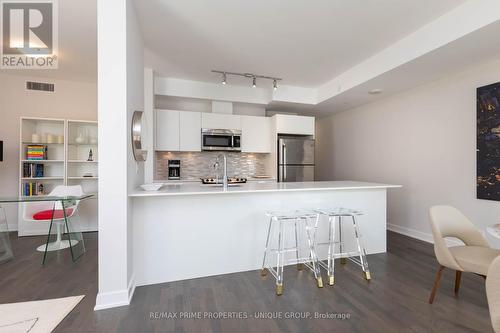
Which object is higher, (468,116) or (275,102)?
(275,102)

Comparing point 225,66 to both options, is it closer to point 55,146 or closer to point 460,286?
point 55,146

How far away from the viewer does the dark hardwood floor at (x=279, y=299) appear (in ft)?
5.75

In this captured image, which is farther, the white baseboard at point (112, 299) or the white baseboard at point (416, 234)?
the white baseboard at point (416, 234)

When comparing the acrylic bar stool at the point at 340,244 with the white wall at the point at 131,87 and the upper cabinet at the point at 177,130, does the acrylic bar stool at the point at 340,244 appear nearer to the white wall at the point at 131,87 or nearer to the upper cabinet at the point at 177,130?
the white wall at the point at 131,87

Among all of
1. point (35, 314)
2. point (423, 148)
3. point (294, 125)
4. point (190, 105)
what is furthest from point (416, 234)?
point (35, 314)

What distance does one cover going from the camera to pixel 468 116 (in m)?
3.16

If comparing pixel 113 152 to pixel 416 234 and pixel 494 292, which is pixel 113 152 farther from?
pixel 416 234

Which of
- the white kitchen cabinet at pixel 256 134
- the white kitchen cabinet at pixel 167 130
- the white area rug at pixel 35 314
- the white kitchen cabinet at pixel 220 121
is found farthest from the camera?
the white kitchen cabinet at pixel 256 134

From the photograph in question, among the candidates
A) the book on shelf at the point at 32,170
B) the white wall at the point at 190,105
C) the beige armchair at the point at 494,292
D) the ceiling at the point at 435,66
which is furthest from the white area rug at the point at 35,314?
the ceiling at the point at 435,66

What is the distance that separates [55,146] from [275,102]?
4206 millimetres

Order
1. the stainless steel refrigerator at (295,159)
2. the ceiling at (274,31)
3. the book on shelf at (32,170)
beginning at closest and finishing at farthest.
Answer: the ceiling at (274,31) < the book on shelf at (32,170) < the stainless steel refrigerator at (295,159)

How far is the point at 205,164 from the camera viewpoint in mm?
4973

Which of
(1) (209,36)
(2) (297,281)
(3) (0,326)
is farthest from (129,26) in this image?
(2) (297,281)

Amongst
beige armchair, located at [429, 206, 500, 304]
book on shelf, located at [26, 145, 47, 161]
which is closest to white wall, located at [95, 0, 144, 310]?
beige armchair, located at [429, 206, 500, 304]
